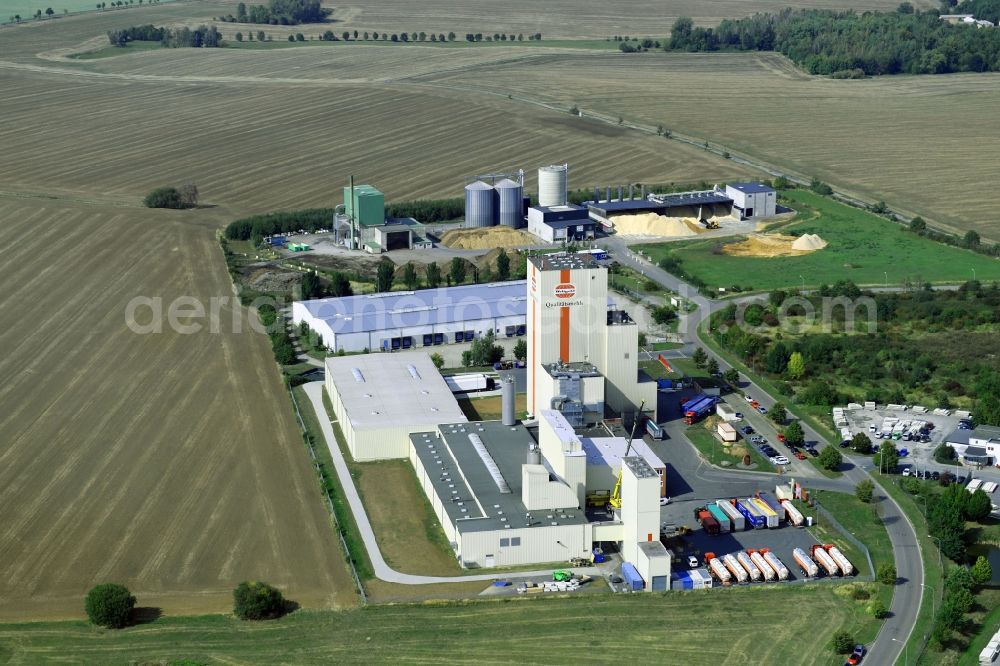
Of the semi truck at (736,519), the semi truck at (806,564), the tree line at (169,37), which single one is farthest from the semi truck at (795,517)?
the tree line at (169,37)

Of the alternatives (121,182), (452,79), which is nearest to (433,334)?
(121,182)

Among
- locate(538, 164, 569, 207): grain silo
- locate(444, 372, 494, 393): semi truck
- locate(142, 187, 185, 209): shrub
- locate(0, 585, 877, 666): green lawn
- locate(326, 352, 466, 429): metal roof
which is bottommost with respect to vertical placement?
locate(0, 585, 877, 666): green lawn

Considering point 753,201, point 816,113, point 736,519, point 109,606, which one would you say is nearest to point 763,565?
point 736,519

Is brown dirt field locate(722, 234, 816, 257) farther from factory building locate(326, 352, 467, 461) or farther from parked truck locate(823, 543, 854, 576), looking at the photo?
parked truck locate(823, 543, 854, 576)

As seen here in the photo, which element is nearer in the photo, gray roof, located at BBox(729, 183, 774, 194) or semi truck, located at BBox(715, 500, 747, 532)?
semi truck, located at BBox(715, 500, 747, 532)

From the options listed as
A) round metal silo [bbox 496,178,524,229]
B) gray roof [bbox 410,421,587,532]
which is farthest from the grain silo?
gray roof [bbox 410,421,587,532]

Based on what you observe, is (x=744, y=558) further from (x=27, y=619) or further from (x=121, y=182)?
Answer: (x=121, y=182)

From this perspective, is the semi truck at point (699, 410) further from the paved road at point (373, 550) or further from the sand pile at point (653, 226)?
the sand pile at point (653, 226)
